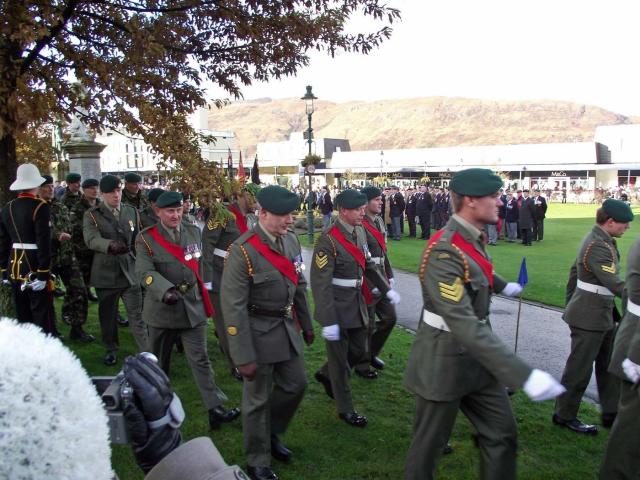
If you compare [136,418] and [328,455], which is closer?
[136,418]

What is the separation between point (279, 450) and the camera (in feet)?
15.0

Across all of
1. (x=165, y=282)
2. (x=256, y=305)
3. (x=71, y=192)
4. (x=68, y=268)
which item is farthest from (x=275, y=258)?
(x=71, y=192)

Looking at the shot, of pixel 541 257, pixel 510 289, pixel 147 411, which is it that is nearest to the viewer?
pixel 147 411

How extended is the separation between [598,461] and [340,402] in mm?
2158

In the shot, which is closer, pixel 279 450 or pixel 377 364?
pixel 279 450

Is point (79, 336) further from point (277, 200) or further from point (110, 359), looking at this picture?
point (277, 200)

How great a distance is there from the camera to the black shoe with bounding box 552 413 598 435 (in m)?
5.05

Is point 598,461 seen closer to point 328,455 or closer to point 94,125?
point 328,455

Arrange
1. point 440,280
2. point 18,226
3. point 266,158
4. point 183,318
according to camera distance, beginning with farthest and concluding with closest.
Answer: point 266,158 → point 18,226 → point 183,318 → point 440,280

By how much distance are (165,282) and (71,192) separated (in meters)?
5.04

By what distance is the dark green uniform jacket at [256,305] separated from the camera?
416 centimetres

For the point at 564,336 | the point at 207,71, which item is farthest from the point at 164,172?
the point at 564,336

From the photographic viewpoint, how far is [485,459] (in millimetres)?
3430

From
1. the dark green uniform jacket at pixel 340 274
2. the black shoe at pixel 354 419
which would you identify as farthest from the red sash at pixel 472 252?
the black shoe at pixel 354 419
